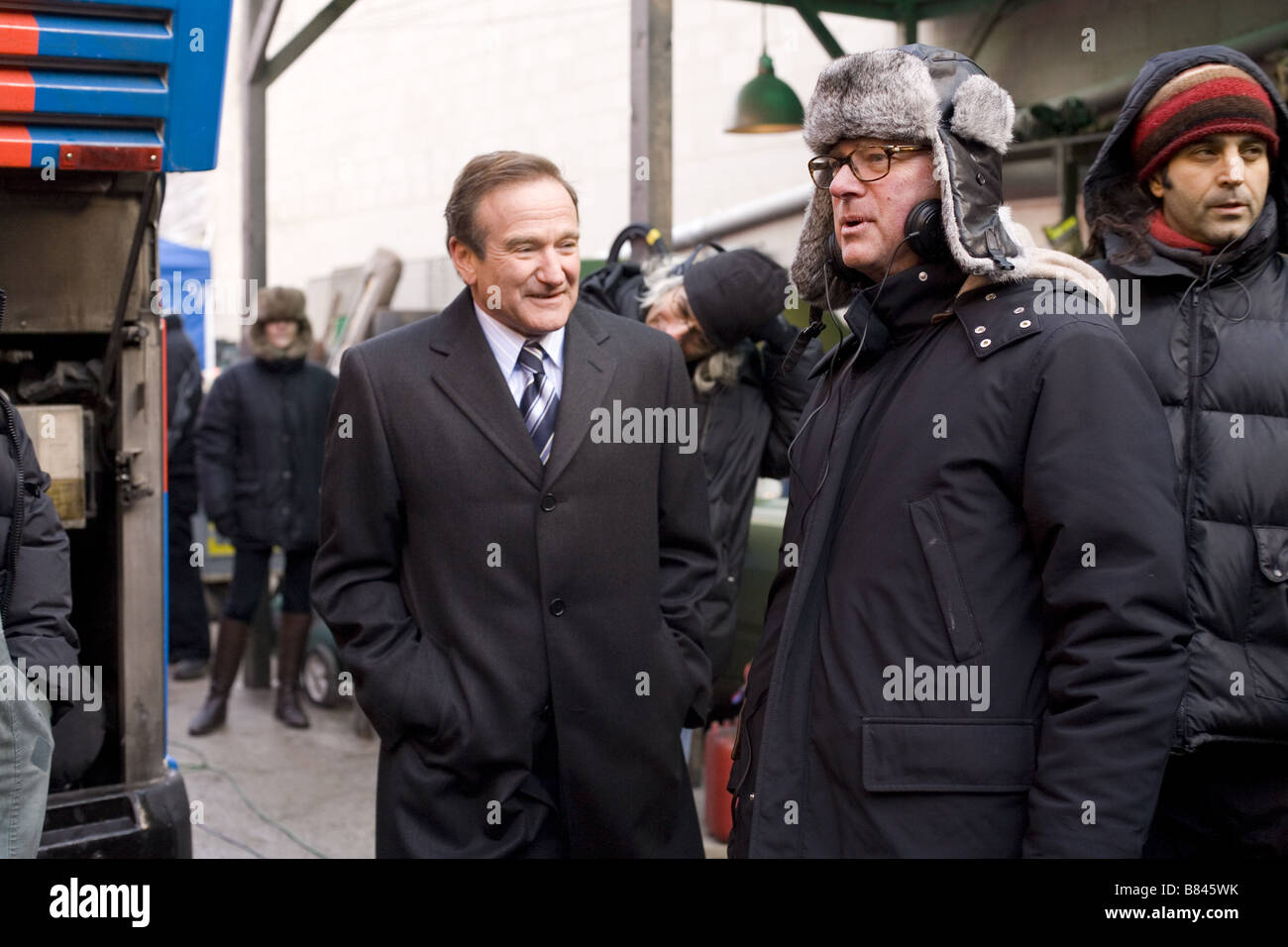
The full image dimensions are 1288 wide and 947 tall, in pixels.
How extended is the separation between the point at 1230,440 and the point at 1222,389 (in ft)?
0.30

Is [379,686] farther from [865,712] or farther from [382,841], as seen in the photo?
[865,712]

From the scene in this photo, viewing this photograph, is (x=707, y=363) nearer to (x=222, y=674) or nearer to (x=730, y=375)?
(x=730, y=375)

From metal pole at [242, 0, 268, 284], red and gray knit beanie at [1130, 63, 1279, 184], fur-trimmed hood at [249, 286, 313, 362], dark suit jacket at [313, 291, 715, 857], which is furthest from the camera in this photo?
metal pole at [242, 0, 268, 284]

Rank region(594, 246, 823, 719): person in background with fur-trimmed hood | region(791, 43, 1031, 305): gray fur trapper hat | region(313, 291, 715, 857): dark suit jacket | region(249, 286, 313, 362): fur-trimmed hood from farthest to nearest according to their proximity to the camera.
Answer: region(249, 286, 313, 362): fur-trimmed hood < region(594, 246, 823, 719): person in background with fur-trimmed hood < region(313, 291, 715, 857): dark suit jacket < region(791, 43, 1031, 305): gray fur trapper hat

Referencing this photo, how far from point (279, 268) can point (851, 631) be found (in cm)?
1566

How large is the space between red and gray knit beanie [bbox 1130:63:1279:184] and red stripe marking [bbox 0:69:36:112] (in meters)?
2.24

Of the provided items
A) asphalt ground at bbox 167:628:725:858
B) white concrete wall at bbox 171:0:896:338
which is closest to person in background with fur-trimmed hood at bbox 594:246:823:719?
asphalt ground at bbox 167:628:725:858

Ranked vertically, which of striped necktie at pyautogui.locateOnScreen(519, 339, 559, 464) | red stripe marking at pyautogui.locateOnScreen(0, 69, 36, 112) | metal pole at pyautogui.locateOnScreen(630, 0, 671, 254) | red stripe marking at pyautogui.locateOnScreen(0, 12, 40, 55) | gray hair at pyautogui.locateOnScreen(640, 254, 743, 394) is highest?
metal pole at pyautogui.locateOnScreen(630, 0, 671, 254)

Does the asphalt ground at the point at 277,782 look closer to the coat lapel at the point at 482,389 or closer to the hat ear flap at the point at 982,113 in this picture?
the coat lapel at the point at 482,389

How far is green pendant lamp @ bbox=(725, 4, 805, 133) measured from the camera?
7.66 metres

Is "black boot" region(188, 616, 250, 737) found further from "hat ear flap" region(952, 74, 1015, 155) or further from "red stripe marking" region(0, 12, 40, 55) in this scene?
"hat ear flap" region(952, 74, 1015, 155)

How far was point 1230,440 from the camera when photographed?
236 centimetres

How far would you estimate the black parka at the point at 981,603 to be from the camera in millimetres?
1700
